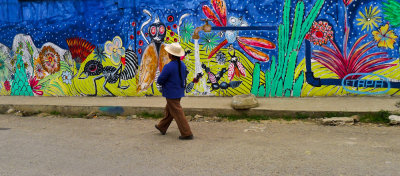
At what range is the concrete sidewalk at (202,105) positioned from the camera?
6176 millimetres

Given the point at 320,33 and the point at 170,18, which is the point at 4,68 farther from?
the point at 320,33

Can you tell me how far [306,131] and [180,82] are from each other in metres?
2.18

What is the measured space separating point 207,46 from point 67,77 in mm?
4019

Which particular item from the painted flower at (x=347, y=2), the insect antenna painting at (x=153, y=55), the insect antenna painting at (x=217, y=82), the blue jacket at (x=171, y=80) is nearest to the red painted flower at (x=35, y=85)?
the insect antenna painting at (x=153, y=55)

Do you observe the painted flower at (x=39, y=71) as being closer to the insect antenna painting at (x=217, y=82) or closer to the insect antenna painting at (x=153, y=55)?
the insect antenna painting at (x=153, y=55)

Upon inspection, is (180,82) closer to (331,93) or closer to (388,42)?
(331,93)

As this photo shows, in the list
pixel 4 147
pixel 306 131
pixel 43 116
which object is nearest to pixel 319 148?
pixel 306 131

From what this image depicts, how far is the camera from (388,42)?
6.86m

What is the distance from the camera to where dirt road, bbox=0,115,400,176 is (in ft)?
12.2

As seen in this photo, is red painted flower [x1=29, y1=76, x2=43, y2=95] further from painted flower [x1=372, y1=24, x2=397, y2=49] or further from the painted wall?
painted flower [x1=372, y1=24, x2=397, y2=49]

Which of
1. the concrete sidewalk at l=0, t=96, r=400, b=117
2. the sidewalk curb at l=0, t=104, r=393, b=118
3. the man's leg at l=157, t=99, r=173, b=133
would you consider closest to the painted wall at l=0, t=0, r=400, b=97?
the concrete sidewalk at l=0, t=96, r=400, b=117

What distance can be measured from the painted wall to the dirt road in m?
1.86

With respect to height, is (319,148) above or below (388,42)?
below

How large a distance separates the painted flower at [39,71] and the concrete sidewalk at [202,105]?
766mm
